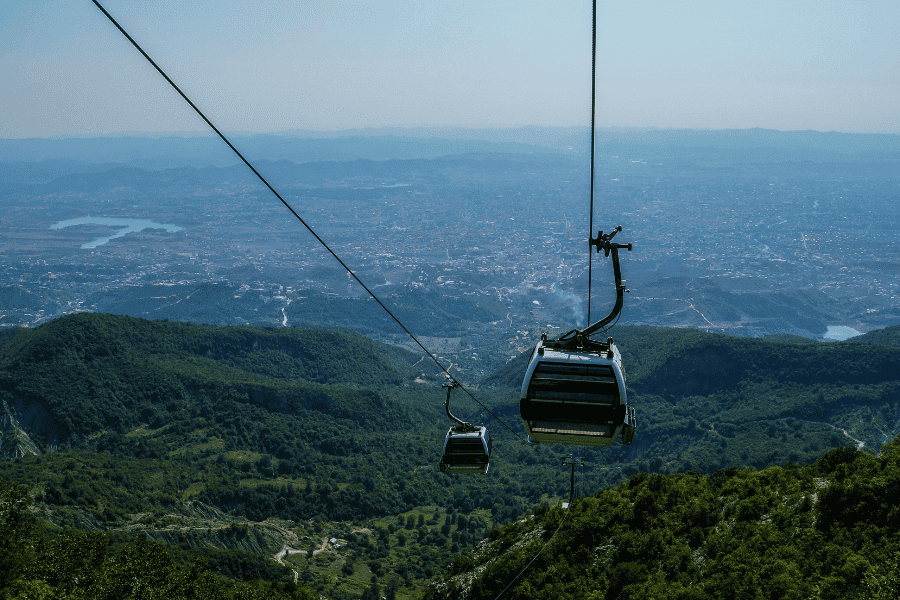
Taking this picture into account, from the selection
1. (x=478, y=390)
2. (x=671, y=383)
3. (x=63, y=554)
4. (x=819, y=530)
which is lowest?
(x=478, y=390)

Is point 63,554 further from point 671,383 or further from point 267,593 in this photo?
point 671,383

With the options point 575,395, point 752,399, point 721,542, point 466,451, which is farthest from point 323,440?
point 575,395

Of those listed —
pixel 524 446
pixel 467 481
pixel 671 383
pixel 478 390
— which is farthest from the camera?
pixel 478 390

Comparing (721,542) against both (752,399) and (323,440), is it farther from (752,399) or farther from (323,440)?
(323,440)

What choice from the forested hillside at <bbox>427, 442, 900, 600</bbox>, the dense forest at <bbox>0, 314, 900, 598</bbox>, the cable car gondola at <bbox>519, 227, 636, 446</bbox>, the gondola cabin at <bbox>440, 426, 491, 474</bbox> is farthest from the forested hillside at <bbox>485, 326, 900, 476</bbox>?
the cable car gondola at <bbox>519, 227, 636, 446</bbox>

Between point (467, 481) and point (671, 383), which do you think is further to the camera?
point (671, 383)

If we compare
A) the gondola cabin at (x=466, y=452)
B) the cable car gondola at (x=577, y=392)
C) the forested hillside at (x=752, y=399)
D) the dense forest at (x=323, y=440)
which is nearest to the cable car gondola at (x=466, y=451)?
the gondola cabin at (x=466, y=452)

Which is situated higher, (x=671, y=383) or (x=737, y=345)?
(x=737, y=345)

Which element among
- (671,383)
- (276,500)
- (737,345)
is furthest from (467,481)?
(737,345)

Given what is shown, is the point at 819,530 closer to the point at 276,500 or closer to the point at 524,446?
the point at 276,500

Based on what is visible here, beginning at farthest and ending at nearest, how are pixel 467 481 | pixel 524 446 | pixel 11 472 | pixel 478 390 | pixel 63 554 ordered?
pixel 478 390 < pixel 524 446 < pixel 467 481 < pixel 11 472 < pixel 63 554
